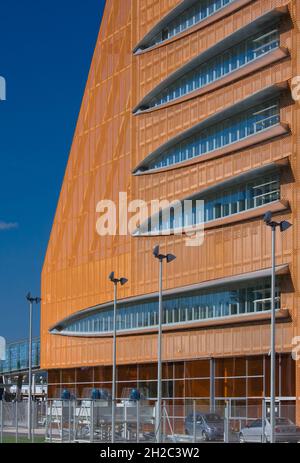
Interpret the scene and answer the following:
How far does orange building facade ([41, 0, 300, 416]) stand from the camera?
7231 cm

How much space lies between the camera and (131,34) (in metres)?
96.2

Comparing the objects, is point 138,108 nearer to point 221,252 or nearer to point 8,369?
point 221,252

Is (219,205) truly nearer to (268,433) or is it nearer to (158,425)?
(268,433)

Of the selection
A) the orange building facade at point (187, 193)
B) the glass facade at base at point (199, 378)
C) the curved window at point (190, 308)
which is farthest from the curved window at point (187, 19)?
the glass facade at base at point (199, 378)

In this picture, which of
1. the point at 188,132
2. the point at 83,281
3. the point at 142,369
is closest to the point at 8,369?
the point at 83,281

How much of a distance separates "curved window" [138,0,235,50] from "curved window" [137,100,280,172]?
8.66 m

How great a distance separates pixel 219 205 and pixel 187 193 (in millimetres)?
4782

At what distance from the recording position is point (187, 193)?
84.0 meters

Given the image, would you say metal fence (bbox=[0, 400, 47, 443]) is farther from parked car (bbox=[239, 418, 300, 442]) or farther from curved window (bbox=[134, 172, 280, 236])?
curved window (bbox=[134, 172, 280, 236])

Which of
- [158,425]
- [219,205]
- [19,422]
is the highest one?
[219,205]

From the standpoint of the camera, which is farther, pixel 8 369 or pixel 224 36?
pixel 8 369

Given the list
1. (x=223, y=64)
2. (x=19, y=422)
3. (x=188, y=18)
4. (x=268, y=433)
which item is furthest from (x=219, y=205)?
(x=268, y=433)

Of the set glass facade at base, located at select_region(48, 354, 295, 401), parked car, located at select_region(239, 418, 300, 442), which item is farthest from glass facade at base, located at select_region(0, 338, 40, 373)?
parked car, located at select_region(239, 418, 300, 442)
